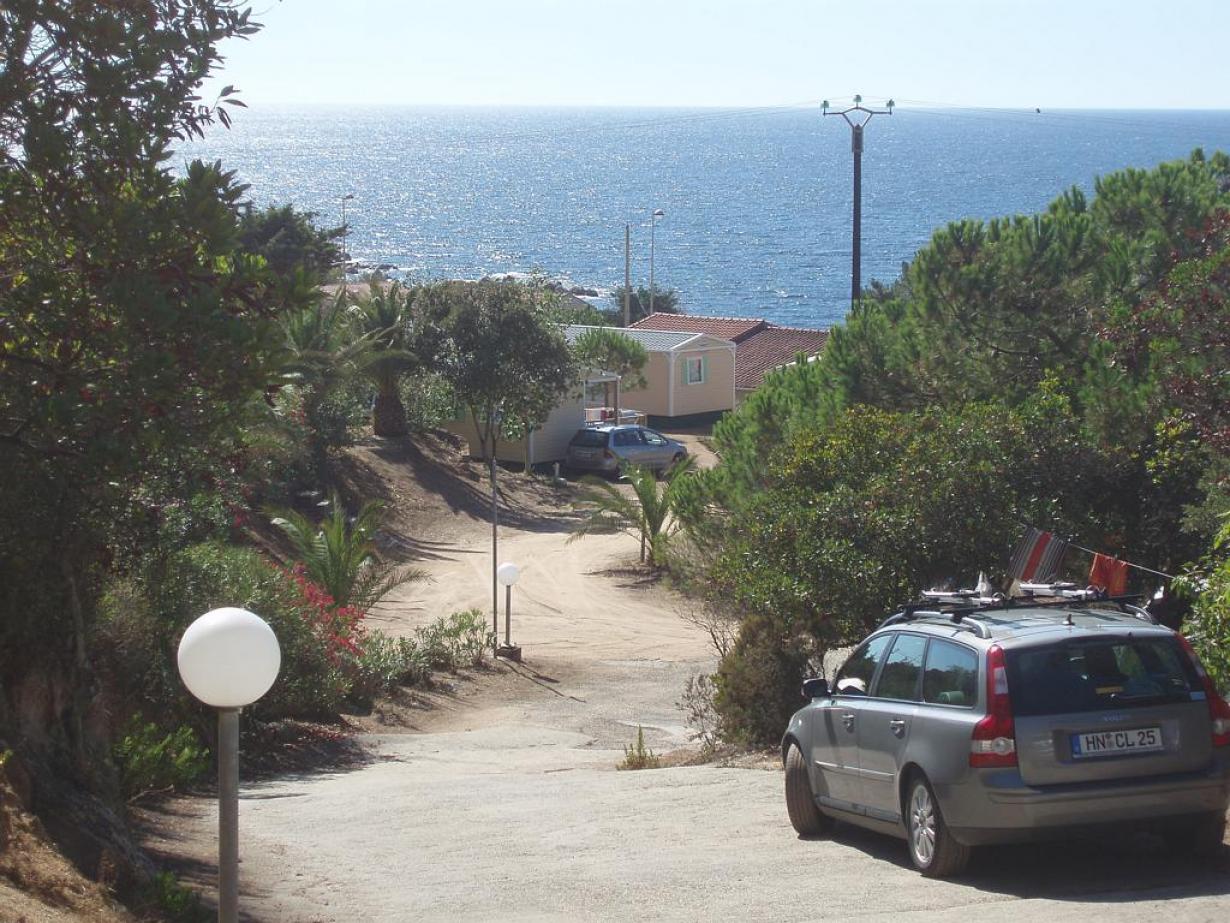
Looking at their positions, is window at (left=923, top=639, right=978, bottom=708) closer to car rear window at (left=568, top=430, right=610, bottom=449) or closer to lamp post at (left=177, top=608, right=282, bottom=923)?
lamp post at (left=177, top=608, right=282, bottom=923)

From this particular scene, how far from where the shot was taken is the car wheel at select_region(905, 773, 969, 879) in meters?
7.70

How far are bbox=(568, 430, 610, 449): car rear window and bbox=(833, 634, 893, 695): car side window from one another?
30844 mm

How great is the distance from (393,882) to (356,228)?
174m

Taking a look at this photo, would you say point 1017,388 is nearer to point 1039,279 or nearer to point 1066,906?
point 1039,279

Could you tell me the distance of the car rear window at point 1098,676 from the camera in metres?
7.46

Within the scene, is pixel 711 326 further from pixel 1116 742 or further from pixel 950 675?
pixel 1116 742

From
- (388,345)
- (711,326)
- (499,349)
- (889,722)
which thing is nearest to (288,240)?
(388,345)

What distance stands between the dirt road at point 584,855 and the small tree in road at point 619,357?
28.0 metres

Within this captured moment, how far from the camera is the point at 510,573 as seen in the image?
21.6 meters

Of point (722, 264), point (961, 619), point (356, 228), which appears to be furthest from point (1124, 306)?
point (356, 228)

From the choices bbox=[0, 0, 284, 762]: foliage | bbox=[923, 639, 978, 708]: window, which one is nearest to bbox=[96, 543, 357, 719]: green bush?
bbox=[0, 0, 284, 762]: foliage

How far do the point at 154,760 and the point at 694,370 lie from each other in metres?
40.1

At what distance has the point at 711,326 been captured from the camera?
58.1 metres

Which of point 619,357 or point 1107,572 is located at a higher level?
point 1107,572
